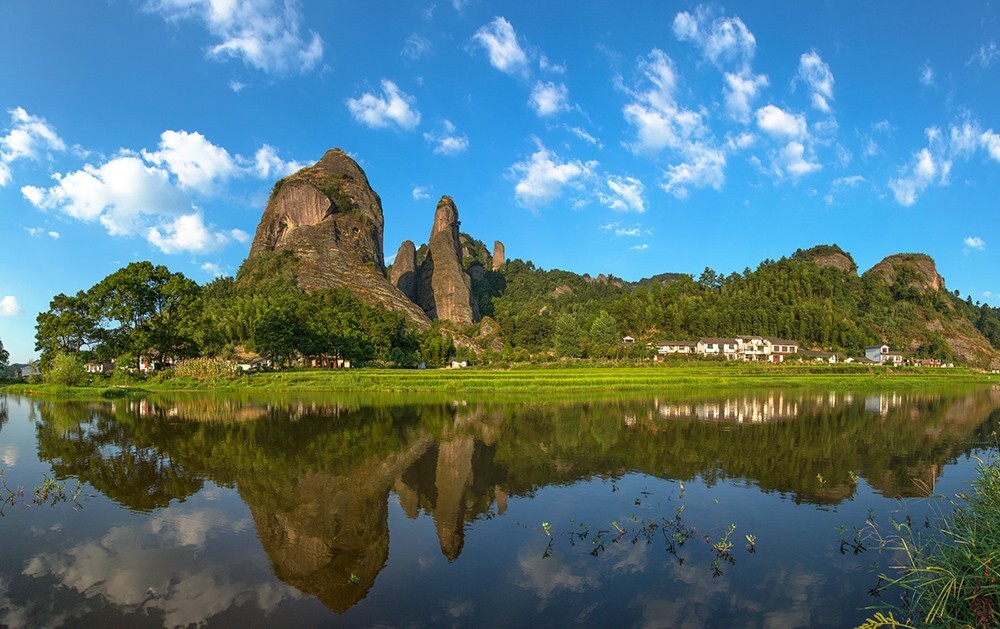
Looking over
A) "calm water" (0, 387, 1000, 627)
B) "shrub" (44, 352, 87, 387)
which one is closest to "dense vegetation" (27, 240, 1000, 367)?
"shrub" (44, 352, 87, 387)

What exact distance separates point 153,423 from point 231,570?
2202 cm

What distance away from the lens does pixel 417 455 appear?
65.6ft

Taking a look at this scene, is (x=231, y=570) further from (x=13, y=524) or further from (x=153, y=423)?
(x=153, y=423)

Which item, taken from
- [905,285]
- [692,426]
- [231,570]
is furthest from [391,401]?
[905,285]

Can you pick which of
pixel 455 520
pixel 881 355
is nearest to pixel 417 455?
pixel 455 520

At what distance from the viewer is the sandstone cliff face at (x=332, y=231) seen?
379 feet

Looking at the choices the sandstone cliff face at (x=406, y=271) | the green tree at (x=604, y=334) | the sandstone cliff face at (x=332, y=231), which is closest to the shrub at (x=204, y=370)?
the sandstone cliff face at (x=332, y=231)

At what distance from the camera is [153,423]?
1075 inches

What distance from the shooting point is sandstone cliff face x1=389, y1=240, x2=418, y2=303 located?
154625 millimetres

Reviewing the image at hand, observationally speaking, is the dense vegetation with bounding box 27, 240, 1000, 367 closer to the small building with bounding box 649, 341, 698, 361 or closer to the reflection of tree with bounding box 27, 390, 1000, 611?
the small building with bounding box 649, 341, 698, 361

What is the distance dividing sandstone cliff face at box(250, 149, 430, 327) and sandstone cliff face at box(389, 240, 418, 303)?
15.6 meters

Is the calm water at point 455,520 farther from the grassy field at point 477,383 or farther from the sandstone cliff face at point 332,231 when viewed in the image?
the sandstone cliff face at point 332,231

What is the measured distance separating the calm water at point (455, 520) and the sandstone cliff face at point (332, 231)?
90426mm

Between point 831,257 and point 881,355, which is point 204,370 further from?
point 831,257
